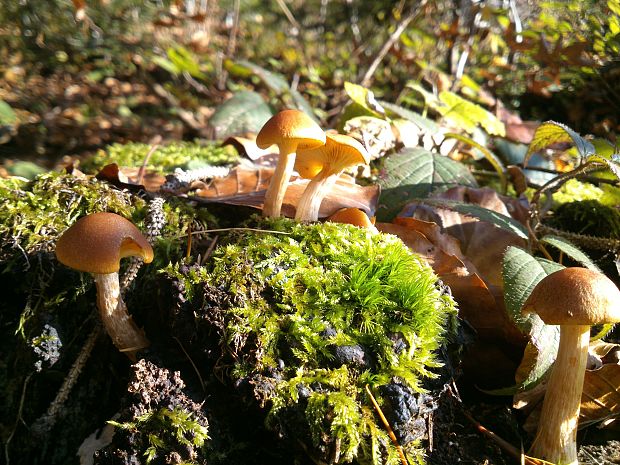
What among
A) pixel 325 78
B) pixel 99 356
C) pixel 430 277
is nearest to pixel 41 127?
pixel 325 78

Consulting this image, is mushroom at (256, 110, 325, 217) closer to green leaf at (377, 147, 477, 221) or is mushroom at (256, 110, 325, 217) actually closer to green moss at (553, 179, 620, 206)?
green leaf at (377, 147, 477, 221)

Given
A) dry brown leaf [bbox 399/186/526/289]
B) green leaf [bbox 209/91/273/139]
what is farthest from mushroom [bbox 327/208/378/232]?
green leaf [bbox 209/91/273/139]

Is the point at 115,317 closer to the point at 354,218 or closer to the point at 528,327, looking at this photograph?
the point at 354,218

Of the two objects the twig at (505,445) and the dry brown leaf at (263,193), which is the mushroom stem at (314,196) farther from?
the twig at (505,445)

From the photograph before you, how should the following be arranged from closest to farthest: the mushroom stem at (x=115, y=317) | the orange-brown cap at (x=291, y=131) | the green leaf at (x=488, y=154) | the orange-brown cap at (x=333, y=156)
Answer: the mushroom stem at (x=115, y=317)
the orange-brown cap at (x=291, y=131)
the orange-brown cap at (x=333, y=156)
the green leaf at (x=488, y=154)

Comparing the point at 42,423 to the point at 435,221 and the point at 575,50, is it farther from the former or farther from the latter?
the point at 575,50

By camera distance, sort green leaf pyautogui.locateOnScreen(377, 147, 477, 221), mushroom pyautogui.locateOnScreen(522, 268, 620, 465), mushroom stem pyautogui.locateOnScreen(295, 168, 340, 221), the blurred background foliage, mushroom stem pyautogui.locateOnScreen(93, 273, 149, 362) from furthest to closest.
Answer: the blurred background foliage → green leaf pyautogui.locateOnScreen(377, 147, 477, 221) → mushroom stem pyautogui.locateOnScreen(295, 168, 340, 221) → mushroom stem pyautogui.locateOnScreen(93, 273, 149, 362) → mushroom pyautogui.locateOnScreen(522, 268, 620, 465)

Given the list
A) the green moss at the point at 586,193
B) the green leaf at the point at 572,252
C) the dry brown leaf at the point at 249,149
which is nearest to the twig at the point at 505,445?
the green leaf at the point at 572,252
